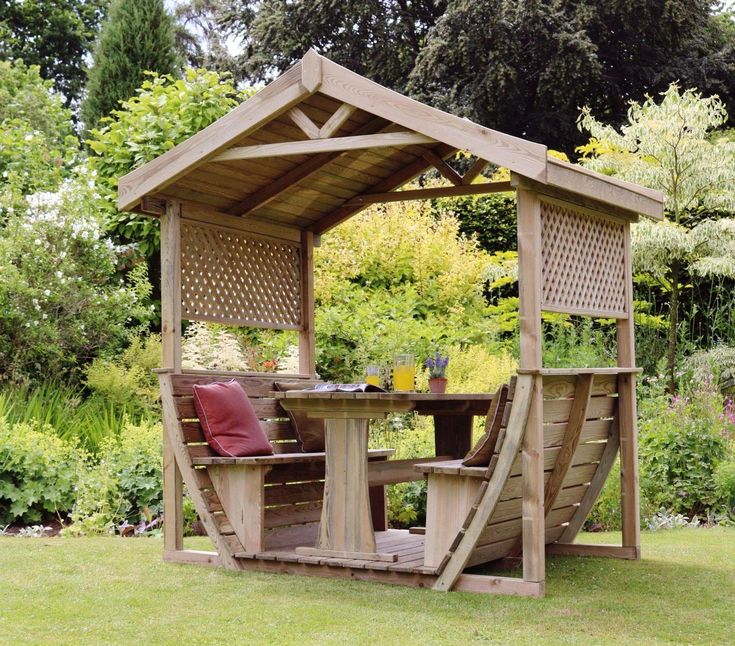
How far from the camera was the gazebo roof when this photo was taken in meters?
5.26

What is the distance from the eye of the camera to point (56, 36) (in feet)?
79.7

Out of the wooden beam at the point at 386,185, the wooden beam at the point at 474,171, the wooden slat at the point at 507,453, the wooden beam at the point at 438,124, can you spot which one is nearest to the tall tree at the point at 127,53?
the wooden beam at the point at 386,185

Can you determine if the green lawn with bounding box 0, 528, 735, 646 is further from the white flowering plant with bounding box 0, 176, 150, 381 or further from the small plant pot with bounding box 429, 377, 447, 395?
the white flowering plant with bounding box 0, 176, 150, 381

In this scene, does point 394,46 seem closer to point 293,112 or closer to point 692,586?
point 293,112

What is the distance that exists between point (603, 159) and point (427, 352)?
3.48 meters

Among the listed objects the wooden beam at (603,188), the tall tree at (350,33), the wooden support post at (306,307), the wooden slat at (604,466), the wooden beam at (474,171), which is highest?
the tall tree at (350,33)

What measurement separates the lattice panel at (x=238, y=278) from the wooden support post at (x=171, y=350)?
0.12m

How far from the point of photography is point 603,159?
12.5 metres

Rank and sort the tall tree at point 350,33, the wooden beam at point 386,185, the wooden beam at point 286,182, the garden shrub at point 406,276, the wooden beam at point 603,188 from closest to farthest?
the wooden beam at point 603,188
the wooden beam at point 286,182
the wooden beam at point 386,185
the garden shrub at point 406,276
the tall tree at point 350,33

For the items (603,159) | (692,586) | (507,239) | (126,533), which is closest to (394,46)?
(507,239)

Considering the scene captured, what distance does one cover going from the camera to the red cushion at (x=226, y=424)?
6.05 meters

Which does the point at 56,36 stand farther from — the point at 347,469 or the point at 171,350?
the point at 347,469

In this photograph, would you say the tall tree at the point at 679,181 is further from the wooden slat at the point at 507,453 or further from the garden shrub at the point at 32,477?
the wooden slat at the point at 507,453

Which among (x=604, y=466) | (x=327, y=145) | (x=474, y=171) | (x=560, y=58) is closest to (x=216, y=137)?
(x=327, y=145)
